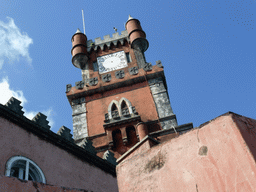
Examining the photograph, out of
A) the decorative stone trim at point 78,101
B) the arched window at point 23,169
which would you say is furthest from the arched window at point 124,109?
the arched window at point 23,169

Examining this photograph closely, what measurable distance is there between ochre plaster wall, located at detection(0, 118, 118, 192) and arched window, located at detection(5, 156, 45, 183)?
116mm

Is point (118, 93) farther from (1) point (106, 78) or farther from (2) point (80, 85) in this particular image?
(2) point (80, 85)

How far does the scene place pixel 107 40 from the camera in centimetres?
2173

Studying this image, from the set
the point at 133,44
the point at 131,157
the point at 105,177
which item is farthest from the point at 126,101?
the point at 131,157

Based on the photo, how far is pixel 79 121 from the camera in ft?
56.2

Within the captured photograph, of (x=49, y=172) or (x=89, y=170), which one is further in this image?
(x=89, y=170)

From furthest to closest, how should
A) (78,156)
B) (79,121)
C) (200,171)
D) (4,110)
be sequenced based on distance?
(79,121) → (78,156) → (4,110) → (200,171)

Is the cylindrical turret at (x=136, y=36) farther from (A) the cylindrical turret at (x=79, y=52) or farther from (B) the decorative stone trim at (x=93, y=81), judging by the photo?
(B) the decorative stone trim at (x=93, y=81)

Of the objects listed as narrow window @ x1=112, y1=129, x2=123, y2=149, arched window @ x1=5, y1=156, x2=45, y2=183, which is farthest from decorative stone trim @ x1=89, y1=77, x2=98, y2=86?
arched window @ x1=5, y1=156, x2=45, y2=183

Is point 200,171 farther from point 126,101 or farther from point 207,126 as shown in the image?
point 126,101

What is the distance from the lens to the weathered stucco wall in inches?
128

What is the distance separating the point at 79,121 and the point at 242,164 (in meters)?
14.6

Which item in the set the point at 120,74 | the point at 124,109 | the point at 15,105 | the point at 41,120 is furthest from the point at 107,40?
the point at 15,105

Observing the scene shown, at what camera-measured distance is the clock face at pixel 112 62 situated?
1978cm
